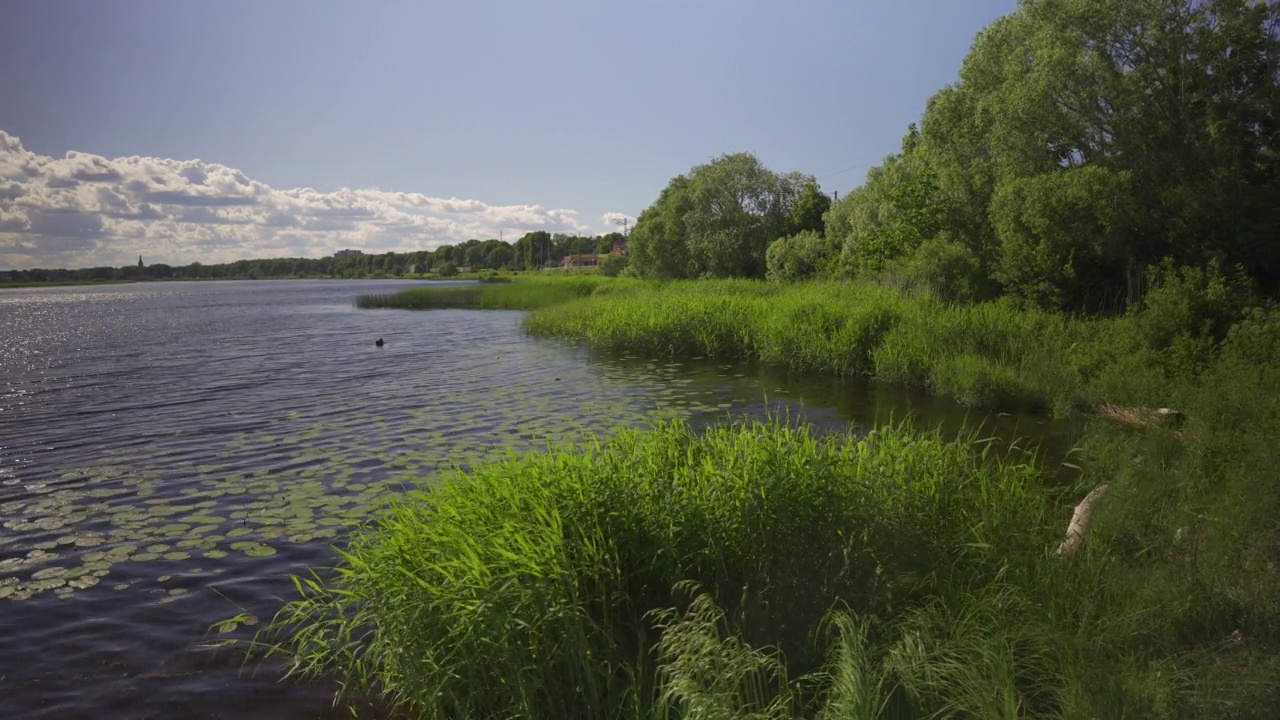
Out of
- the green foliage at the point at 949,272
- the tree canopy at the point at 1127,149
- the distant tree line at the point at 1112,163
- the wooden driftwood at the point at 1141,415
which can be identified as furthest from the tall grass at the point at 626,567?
the green foliage at the point at 949,272

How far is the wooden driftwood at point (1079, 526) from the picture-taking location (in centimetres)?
691

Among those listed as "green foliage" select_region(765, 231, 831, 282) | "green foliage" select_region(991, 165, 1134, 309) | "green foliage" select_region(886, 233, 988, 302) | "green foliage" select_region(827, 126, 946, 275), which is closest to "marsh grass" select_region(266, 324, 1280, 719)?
"green foliage" select_region(991, 165, 1134, 309)

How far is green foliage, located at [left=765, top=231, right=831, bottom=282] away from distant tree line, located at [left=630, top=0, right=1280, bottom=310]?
42.3 ft

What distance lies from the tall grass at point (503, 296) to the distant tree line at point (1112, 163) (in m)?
26.9

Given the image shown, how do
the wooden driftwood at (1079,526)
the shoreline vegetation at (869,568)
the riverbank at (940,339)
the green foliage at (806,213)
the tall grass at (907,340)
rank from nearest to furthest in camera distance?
the shoreline vegetation at (869,568)
the wooden driftwood at (1079,526)
the riverbank at (940,339)
the tall grass at (907,340)
the green foliage at (806,213)

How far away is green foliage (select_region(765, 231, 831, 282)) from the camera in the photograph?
40.1 m

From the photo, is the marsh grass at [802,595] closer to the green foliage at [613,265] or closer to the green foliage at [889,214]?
the green foliage at [889,214]

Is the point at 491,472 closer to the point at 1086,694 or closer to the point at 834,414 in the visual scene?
the point at 1086,694

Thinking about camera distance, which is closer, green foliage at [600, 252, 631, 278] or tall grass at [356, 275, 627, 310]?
tall grass at [356, 275, 627, 310]

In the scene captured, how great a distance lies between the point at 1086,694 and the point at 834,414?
1157 centimetres

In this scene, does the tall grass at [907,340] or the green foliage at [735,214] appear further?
the green foliage at [735,214]

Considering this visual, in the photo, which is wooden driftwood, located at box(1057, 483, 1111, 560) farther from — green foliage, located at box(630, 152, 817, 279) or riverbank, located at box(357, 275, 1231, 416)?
green foliage, located at box(630, 152, 817, 279)

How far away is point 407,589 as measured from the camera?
18.0ft

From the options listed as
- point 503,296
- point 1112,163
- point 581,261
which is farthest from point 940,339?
point 581,261
